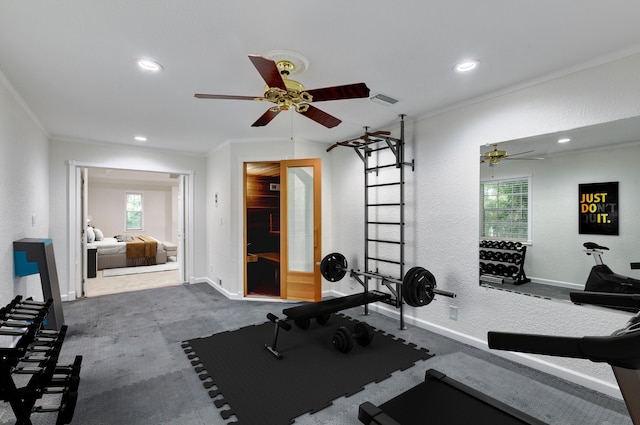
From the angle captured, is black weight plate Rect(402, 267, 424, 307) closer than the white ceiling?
No

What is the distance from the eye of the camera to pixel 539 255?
109 inches

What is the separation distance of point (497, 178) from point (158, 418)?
3466 millimetres

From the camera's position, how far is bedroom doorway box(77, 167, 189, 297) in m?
5.79

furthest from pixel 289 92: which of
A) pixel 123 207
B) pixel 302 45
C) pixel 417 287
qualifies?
pixel 123 207

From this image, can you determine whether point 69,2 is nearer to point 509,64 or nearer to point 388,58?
point 388,58

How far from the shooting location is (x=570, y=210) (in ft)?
8.57

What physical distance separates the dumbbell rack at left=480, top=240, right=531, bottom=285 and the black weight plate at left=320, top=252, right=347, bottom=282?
70.5 inches

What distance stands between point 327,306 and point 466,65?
2666 millimetres

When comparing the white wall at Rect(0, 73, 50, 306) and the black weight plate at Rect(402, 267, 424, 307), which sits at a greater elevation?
the white wall at Rect(0, 73, 50, 306)

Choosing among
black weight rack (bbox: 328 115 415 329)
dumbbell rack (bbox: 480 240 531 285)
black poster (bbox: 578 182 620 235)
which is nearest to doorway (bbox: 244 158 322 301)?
black weight rack (bbox: 328 115 415 329)

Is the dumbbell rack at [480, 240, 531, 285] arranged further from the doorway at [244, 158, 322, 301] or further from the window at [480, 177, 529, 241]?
the doorway at [244, 158, 322, 301]

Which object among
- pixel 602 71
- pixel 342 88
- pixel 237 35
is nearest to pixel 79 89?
pixel 237 35

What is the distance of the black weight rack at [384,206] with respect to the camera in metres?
3.67

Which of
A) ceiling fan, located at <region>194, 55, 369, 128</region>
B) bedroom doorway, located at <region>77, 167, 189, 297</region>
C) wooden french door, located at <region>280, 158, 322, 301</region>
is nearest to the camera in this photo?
ceiling fan, located at <region>194, 55, 369, 128</region>
